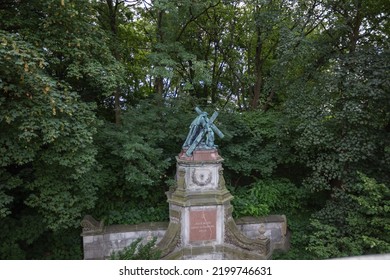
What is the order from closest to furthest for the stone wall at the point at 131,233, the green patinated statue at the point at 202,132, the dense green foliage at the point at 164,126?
the dense green foliage at the point at 164,126 → the green patinated statue at the point at 202,132 → the stone wall at the point at 131,233

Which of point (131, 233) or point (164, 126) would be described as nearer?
point (131, 233)

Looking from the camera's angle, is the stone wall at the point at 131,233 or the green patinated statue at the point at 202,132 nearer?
the green patinated statue at the point at 202,132

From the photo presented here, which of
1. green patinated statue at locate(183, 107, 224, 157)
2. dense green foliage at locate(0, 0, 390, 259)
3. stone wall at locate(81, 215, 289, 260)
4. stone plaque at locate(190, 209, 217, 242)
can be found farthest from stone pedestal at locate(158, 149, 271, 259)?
dense green foliage at locate(0, 0, 390, 259)

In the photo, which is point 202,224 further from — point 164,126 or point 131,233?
point 164,126

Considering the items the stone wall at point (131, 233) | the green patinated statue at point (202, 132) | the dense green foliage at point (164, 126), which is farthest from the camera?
the stone wall at point (131, 233)

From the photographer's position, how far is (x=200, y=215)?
8.08 metres

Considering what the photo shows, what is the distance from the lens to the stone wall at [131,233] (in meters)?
8.52

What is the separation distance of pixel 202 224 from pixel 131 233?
87.9 inches

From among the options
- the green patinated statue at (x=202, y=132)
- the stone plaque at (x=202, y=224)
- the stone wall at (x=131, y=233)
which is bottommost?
the stone wall at (x=131, y=233)

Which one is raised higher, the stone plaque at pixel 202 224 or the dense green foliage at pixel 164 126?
the dense green foliage at pixel 164 126

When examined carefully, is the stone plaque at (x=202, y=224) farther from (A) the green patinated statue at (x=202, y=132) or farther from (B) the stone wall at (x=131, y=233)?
(A) the green patinated statue at (x=202, y=132)

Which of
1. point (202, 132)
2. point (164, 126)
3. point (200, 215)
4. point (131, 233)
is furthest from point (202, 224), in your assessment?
point (164, 126)

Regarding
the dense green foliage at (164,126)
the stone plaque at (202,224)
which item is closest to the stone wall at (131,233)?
the dense green foliage at (164,126)

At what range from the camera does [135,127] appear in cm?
948
